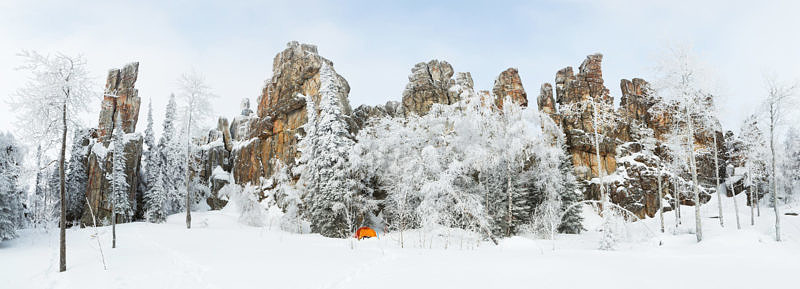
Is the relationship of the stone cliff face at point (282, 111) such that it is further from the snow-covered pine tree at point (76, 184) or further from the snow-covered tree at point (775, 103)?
the snow-covered tree at point (775, 103)

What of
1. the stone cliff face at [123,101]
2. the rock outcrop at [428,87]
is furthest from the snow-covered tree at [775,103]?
the stone cliff face at [123,101]

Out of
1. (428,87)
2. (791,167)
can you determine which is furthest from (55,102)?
(791,167)

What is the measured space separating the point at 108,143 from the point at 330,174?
30.3m

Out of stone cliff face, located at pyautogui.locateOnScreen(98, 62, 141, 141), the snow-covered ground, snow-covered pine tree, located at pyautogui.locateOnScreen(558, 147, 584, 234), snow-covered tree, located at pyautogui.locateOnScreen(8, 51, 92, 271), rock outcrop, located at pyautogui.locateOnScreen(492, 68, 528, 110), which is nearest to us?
the snow-covered ground

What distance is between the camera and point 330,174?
2366 cm

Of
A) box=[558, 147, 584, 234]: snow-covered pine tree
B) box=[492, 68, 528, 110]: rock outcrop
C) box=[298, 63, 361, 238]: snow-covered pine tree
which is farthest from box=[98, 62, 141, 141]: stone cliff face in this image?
box=[558, 147, 584, 234]: snow-covered pine tree

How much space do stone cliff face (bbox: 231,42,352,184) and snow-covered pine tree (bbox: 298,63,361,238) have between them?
12.2 metres

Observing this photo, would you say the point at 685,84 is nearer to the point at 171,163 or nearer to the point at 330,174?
the point at 330,174

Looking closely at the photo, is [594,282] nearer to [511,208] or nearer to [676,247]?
[676,247]

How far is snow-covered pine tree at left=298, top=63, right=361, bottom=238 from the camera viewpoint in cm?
2316

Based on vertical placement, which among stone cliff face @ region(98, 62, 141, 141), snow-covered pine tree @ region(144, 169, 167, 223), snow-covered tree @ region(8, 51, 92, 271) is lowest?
snow-covered pine tree @ region(144, 169, 167, 223)

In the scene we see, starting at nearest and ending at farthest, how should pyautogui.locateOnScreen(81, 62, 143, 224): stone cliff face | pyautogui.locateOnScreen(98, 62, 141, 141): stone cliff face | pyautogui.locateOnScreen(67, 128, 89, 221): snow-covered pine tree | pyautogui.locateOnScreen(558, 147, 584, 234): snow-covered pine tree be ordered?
pyautogui.locateOnScreen(558, 147, 584, 234): snow-covered pine tree < pyautogui.locateOnScreen(81, 62, 143, 224): stone cliff face < pyautogui.locateOnScreen(67, 128, 89, 221): snow-covered pine tree < pyautogui.locateOnScreen(98, 62, 141, 141): stone cliff face

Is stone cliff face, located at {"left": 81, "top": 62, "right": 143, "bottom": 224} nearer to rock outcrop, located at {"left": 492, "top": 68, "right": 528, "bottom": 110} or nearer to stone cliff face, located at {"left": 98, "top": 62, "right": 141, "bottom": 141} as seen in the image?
stone cliff face, located at {"left": 98, "top": 62, "right": 141, "bottom": 141}

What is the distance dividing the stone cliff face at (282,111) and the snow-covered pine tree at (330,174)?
12.2 meters
